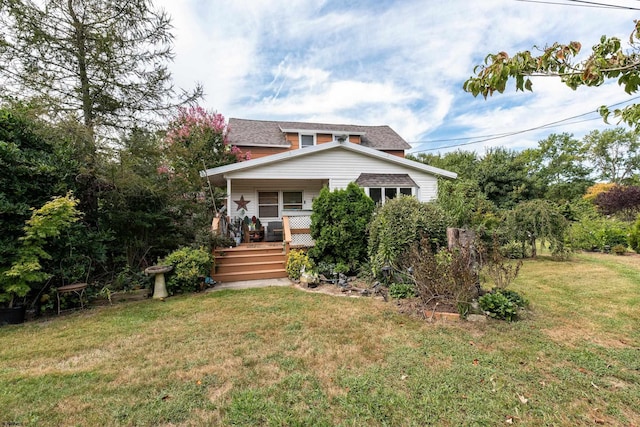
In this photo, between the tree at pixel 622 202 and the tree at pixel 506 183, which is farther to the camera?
the tree at pixel 506 183

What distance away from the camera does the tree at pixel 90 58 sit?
24.0 ft

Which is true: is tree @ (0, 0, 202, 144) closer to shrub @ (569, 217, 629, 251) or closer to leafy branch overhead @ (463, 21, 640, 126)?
leafy branch overhead @ (463, 21, 640, 126)

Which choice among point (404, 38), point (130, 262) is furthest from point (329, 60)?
point (130, 262)

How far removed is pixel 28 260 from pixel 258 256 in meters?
5.03

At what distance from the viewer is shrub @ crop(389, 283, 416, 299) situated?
18.7 ft

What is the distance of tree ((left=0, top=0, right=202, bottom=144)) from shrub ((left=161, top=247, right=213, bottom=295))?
337cm

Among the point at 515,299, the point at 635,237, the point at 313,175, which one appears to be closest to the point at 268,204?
the point at 313,175

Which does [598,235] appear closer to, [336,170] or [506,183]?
[506,183]

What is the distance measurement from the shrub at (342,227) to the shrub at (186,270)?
10.3 feet

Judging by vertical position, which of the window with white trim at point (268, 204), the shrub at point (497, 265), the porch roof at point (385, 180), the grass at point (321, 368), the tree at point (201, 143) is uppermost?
the tree at point (201, 143)

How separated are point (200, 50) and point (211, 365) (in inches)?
441

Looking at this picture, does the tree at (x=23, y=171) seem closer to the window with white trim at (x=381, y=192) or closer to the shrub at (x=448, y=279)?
the shrub at (x=448, y=279)

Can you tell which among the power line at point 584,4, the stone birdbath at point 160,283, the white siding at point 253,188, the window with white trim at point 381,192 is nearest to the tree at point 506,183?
the window with white trim at point 381,192

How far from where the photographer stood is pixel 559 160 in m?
33.6
